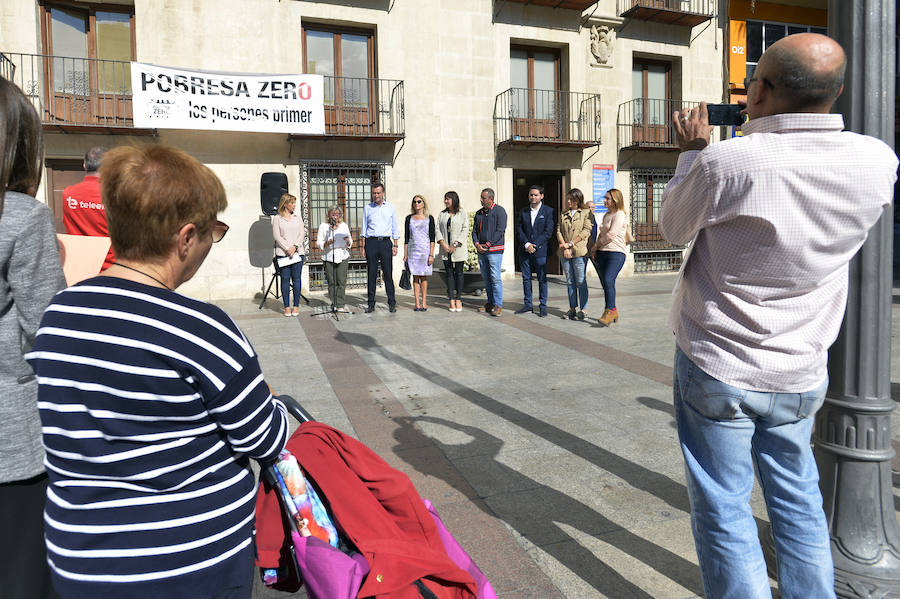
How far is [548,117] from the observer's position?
1555 centimetres

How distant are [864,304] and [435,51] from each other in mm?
13140

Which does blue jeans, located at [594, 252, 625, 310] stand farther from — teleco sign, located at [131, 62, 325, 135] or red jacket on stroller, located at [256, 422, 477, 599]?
red jacket on stroller, located at [256, 422, 477, 599]

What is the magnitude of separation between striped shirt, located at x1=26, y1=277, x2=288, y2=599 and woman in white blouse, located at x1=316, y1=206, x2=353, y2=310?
28.3ft

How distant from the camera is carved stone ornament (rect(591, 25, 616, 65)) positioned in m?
15.7

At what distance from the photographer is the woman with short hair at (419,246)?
10266 millimetres

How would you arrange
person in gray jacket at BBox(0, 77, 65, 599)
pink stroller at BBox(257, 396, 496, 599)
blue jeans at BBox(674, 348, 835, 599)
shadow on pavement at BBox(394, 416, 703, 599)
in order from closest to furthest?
Result: pink stroller at BBox(257, 396, 496, 599) < person in gray jacket at BBox(0, 77, 65, 599) < blue jeans at BBox(674, 348, 835, 599) < shadow on pavement at BBox(394, 416, 703, 599)

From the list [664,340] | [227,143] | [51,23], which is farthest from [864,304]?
[51,23]

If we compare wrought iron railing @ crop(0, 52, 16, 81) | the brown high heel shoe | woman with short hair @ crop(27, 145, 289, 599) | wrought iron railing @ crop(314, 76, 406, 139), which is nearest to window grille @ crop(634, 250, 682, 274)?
wrought iron railing @ crop(314, 76, 406, 139)

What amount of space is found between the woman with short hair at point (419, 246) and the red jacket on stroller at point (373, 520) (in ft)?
28.1

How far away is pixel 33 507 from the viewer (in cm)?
172

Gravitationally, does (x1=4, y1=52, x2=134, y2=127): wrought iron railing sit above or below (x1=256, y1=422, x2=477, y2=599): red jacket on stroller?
above

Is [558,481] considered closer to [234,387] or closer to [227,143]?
[234,387]

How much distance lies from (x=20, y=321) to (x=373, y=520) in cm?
105

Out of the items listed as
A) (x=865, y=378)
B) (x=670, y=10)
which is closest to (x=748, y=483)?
(x=865, y=378)
